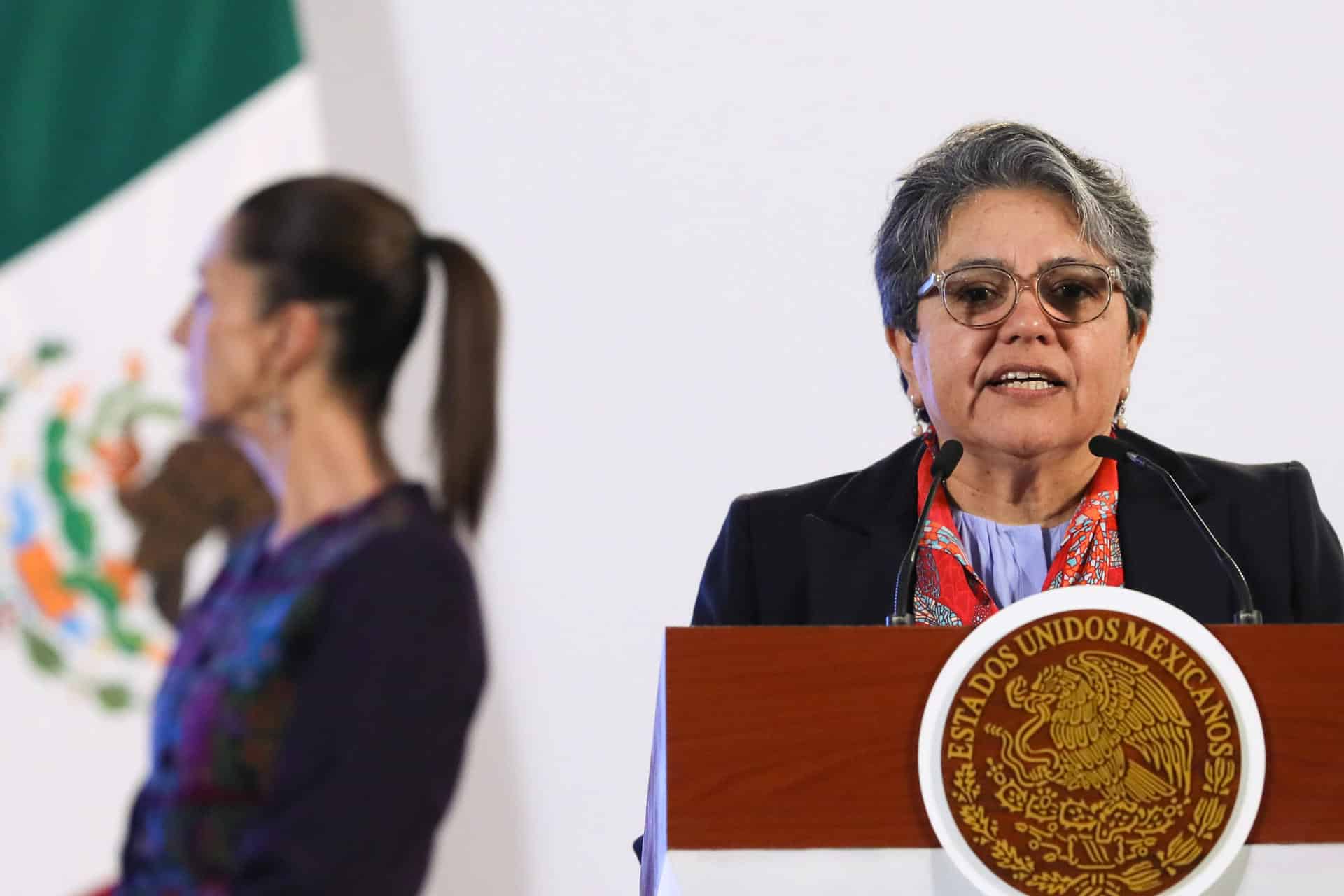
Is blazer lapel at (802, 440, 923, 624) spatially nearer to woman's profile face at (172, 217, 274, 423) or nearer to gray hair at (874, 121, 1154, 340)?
gray hair at (874, 121, 1154, 340)

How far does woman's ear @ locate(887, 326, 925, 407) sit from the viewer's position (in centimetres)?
222

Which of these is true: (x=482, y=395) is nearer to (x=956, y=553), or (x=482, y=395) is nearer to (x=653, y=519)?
(x=956, y=553)

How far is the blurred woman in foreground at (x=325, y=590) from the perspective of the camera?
1392 millimetres

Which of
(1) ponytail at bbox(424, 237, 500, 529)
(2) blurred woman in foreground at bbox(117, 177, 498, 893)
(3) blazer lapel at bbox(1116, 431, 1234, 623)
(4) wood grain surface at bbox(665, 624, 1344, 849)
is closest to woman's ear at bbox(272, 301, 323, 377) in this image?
(2) blurred woman in foreground at bbox(117, 177, 498, 893)

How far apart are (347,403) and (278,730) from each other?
12.8 inches

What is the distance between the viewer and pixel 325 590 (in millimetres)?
1436

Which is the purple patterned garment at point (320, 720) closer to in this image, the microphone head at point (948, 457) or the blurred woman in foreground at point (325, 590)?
the blurred woman in foreground at point (325, 590)

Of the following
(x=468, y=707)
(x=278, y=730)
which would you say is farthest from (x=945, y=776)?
(x=278, y=730)

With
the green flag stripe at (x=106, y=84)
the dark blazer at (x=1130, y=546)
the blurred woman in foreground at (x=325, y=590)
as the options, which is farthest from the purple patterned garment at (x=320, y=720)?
the green flag stripe at (x=106, y=84)

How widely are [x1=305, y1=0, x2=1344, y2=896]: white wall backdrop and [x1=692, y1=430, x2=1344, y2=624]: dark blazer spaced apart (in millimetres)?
520

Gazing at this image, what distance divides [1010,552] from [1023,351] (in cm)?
26

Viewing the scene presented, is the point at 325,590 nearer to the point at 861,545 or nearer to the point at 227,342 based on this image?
the point at 227,342

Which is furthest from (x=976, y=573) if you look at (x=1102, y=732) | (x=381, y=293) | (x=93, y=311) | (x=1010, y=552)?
(x=93, y=311)

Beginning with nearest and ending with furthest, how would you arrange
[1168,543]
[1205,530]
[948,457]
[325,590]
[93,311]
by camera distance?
[325,590] < [1205,530] < [948,457] < [1168,543] < [93,311]
